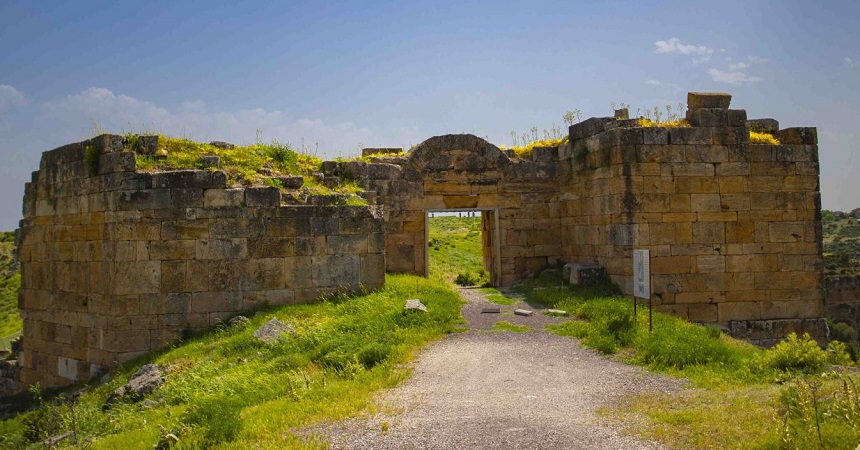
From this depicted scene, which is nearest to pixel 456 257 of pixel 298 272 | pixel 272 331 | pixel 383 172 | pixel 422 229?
pixel 422 229

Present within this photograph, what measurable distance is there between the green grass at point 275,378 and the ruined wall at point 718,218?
14.2ft

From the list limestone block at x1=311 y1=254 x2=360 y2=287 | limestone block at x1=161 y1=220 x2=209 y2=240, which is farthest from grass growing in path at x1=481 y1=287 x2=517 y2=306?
limestone block at x1=161 y1=220 x2=209 y2=240

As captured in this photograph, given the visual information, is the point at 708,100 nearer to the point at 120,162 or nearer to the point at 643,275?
the point at 643,275

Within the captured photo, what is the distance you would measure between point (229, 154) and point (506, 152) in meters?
6.82

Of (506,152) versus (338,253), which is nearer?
(338,253)

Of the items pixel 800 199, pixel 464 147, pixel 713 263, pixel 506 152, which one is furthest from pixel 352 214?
pixel 800 199

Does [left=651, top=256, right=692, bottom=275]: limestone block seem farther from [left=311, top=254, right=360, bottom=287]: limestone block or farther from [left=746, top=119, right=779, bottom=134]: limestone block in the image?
[left=311, top=254, right=360, bottom=287]: limestone block

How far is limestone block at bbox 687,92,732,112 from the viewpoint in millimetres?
13496

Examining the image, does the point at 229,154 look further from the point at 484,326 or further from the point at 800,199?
the point at 800,199

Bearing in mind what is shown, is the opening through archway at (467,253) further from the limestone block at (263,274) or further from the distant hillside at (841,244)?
the distant hillside at (841,244)

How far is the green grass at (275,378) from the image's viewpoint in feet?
21.9

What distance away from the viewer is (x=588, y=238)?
1436 centimetres

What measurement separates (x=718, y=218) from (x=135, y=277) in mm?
11726

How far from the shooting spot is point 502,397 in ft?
24.4
